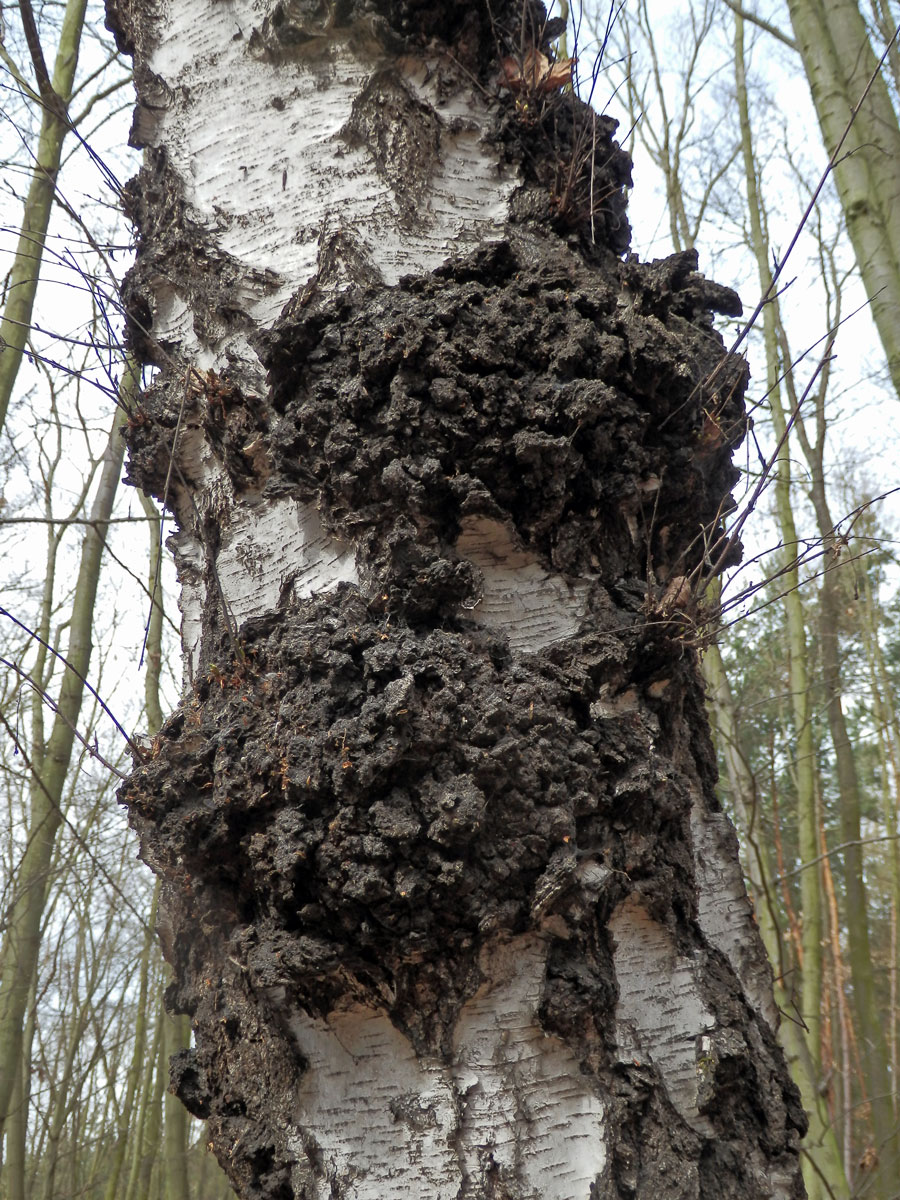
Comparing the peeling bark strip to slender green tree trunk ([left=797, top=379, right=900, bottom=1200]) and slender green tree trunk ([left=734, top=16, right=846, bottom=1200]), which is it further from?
slender green tree trunk ([left=797, top=379, right=900, bottom=1200])

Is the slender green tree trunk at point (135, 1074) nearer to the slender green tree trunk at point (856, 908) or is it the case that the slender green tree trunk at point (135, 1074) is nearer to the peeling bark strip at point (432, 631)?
the slender green tree trunk at point (856, 908)

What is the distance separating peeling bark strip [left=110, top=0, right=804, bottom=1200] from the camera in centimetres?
98

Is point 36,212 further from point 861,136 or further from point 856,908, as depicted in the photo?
point 856,908

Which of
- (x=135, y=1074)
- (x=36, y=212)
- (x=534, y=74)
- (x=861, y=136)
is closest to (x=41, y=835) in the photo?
(x=36, y=212)

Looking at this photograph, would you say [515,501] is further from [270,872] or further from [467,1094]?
[467,1094]

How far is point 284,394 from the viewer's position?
49.1 inches

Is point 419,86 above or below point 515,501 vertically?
above

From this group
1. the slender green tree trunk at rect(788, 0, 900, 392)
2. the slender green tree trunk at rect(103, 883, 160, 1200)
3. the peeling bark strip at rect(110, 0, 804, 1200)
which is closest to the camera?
the peeling bark strip at rect(110, 0, 804, 1200)

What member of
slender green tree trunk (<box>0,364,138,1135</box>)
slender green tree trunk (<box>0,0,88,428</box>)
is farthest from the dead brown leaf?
slender green tree trunk (<box>0,364,138,1135</box>)

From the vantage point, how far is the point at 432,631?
1.10 metres

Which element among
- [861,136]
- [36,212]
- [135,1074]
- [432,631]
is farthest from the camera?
A: [135,1074]

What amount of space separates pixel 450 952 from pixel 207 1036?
1.11ft

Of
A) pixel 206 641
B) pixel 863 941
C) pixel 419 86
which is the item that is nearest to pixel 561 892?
pixel 206 641

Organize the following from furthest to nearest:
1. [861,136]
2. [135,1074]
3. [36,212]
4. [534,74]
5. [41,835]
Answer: [135,1074] < [41,835] < [36,212] < [861,136] < [534,74]
